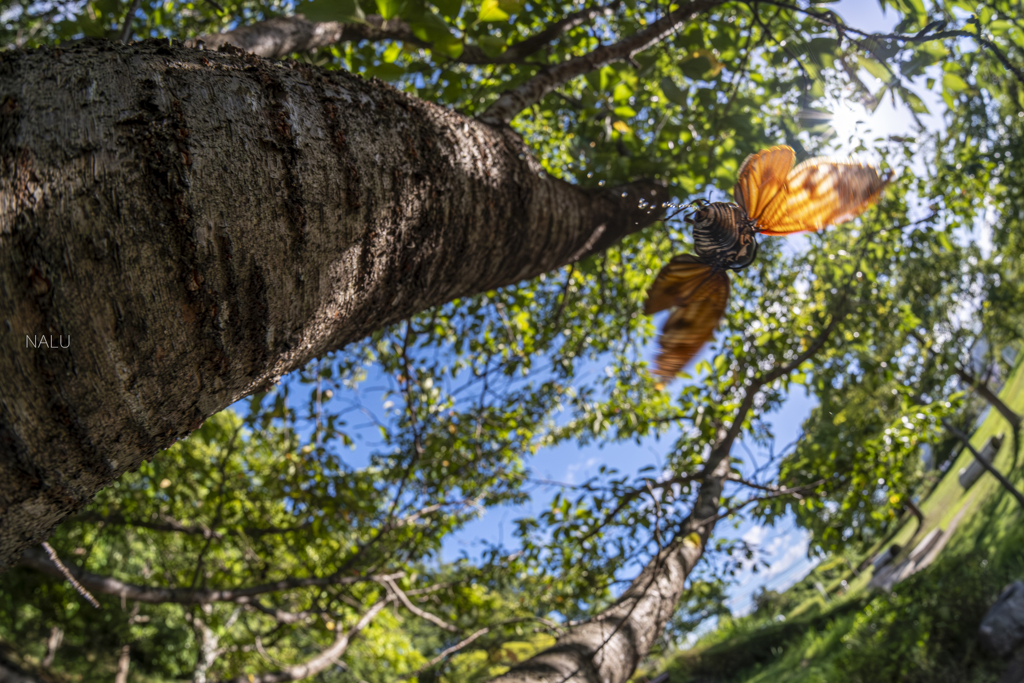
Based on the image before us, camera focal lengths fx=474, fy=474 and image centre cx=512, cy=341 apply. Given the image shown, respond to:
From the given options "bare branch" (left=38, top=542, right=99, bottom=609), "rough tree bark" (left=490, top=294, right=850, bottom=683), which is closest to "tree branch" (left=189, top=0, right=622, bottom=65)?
"bare branch" (left=38, top=542, right=99, bottom=609)

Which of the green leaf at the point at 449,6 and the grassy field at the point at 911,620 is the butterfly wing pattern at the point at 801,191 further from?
the grassy field at the point at 911,620

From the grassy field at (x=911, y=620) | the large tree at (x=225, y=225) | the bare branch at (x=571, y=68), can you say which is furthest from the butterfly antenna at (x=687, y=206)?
the grassy field at (x=911, y=620)

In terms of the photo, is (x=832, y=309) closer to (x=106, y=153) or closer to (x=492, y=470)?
(x=492, y=470)

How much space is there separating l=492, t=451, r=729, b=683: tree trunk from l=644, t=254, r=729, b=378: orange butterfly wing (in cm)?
68

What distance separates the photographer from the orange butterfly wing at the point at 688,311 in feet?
3.17

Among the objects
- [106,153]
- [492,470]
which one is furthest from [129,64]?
[492,470]

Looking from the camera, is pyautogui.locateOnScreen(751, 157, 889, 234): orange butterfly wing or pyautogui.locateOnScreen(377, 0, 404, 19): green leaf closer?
pyautogui.locateOnScreen(751, 157, 889, 234): orange butterfly wing

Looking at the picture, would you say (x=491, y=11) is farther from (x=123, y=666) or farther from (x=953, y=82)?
(x=123, y=666)

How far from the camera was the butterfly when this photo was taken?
2.56 ft

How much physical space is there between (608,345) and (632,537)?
5.90 ft

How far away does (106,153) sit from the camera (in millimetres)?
556

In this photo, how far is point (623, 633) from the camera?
1.82 m

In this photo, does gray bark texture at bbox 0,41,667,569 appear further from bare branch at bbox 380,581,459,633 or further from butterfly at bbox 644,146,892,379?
bare branch at bbox 380,581,459,633

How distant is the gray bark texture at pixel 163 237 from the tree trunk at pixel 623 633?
1.07 m
